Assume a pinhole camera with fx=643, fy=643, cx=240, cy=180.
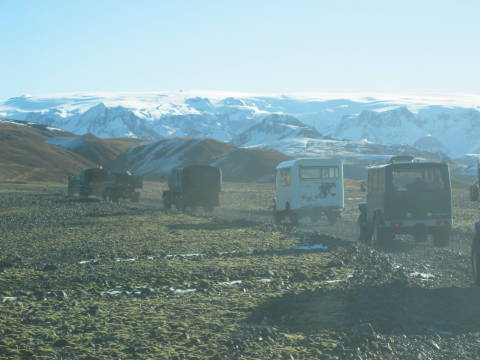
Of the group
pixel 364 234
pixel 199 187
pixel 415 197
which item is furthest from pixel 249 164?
pixel 415 197

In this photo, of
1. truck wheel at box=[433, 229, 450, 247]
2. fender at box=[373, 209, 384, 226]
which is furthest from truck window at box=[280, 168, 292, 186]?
truck wheel at box=[433, 229, 450, 247]

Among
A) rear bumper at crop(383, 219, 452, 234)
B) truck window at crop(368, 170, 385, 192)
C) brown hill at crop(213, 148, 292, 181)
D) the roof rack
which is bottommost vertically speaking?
brown hill at crop(213, 148, 292, 181)

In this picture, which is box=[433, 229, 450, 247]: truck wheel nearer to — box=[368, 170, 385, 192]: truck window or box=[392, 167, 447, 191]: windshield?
box=[392, 167, 447, 191]: windshield

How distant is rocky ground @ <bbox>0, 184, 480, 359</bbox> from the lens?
9094mm

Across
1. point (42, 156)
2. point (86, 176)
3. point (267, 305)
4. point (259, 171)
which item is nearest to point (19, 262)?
point (267, 305)

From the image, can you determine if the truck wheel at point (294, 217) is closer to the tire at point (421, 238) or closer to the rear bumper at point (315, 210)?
the rear bumper at point (315, 210)

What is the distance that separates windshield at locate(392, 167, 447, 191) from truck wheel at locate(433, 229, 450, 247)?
1587 millimetres

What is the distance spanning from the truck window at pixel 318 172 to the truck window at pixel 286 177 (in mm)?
835

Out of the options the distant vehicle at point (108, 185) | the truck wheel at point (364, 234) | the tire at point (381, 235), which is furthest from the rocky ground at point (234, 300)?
the distant vehicle at point (108, 185)

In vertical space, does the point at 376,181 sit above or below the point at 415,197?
above

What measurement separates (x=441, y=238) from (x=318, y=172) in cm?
1054

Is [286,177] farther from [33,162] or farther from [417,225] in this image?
[33,162]

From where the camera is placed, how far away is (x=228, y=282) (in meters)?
14.6

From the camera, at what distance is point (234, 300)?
12367mm
